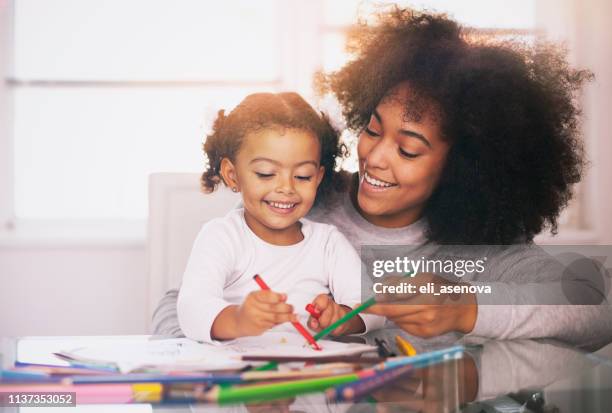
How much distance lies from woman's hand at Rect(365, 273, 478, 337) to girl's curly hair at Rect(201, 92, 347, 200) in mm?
185

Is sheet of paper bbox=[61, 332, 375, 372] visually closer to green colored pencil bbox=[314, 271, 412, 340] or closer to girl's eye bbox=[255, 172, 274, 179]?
green colored pencil bbox=[314, 271, 412, 340]

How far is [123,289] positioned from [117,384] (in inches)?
6.4

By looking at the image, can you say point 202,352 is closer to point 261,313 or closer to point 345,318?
point 261,313

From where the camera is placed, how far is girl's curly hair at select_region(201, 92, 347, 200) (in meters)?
0.92

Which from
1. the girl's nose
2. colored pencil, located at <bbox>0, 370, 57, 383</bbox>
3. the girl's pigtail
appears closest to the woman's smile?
the girl's nose

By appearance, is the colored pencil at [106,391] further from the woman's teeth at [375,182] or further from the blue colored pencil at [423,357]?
the woman's teeth at [375,182]

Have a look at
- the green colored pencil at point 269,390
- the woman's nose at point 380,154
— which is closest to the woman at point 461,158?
the woman's nose at point 380,154

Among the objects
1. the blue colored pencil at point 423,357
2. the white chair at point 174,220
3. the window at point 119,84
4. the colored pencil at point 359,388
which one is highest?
the window at point 119,84

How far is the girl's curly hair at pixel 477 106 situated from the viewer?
3.09 ft

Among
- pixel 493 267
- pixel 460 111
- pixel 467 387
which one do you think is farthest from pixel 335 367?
pixel 460 111

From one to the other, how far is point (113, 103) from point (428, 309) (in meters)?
0.56

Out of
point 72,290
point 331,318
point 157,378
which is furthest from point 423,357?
point 72,290

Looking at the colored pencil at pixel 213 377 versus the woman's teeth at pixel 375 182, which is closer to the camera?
the colored pencil at pixel 213 377

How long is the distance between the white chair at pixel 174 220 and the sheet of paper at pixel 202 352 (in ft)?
0.24
